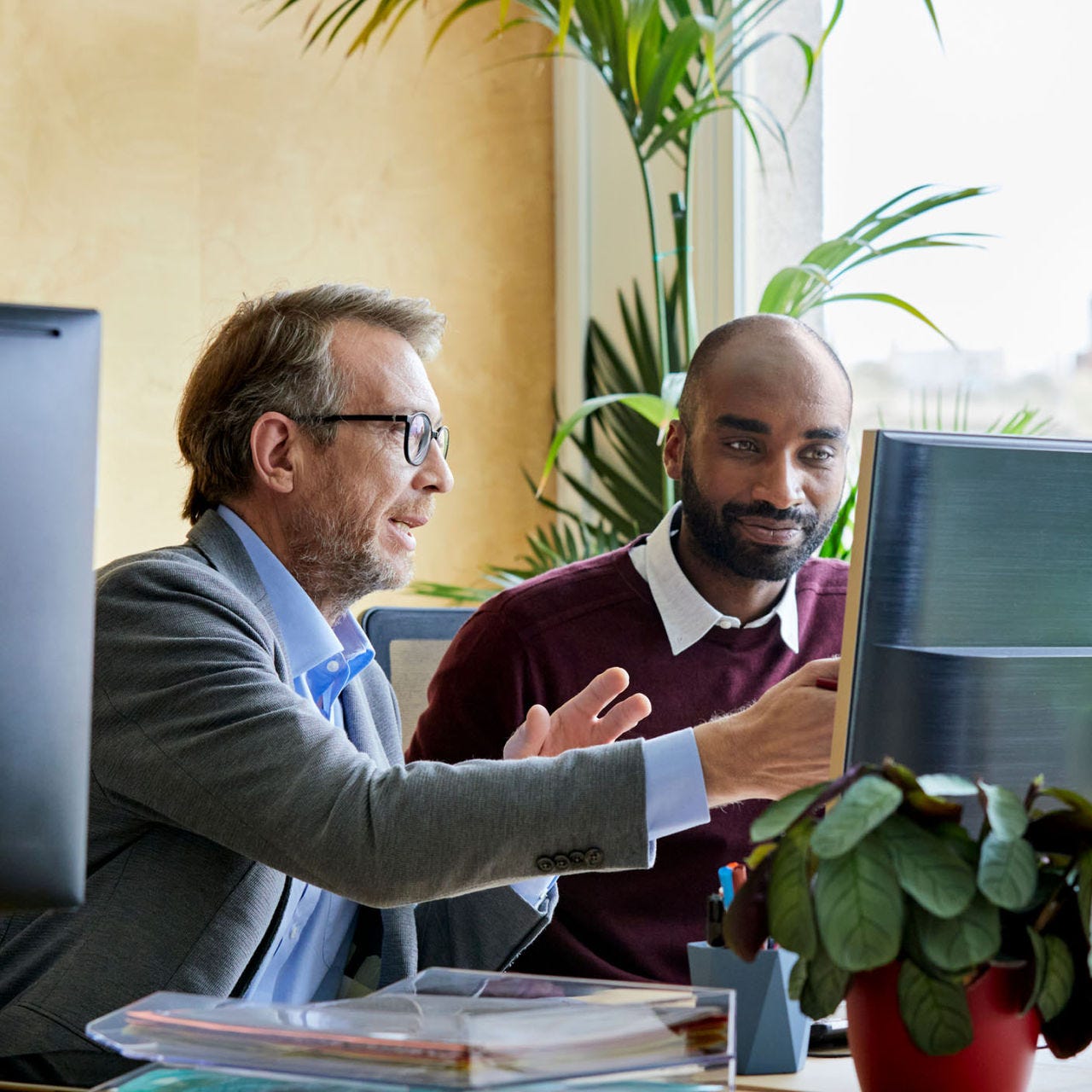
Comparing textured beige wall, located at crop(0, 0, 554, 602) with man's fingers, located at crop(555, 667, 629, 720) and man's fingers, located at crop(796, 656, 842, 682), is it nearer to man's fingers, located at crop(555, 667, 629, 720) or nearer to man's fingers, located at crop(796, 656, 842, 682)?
man's fingers, located at crop(555, 667, 629, 720)

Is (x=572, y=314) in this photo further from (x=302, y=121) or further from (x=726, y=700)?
(x=726, y=700)

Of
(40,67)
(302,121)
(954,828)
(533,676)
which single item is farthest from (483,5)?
(954,828)

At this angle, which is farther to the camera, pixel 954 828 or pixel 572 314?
pixel 572 314

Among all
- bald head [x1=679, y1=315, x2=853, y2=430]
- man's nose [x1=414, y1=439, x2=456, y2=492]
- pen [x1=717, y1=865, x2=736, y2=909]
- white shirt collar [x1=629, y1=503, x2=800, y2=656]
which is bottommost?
pen [x1=717, y1=865, x2=736, y2=909]

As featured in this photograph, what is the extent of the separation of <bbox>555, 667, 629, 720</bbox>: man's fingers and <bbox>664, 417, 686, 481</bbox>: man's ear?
0.74 m

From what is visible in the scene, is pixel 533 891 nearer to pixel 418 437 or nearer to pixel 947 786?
pixel 418 437

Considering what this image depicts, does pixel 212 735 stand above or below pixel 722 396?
below

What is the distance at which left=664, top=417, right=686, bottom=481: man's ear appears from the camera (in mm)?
2125

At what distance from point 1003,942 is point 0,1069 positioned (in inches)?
31.9

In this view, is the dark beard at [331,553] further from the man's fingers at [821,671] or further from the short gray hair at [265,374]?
the man's fingers at [821,671]

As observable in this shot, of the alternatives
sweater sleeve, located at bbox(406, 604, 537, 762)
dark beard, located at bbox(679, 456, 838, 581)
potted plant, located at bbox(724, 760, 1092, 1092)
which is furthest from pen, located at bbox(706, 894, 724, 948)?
dark beard, located at bbox(679, 456, 838, 581)

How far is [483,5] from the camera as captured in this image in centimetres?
343

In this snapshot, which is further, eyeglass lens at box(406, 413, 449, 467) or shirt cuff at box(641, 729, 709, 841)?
eyeglass lens at box(406, 413, 449, 467)

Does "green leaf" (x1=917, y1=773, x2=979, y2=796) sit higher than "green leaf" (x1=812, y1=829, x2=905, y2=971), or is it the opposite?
"green leaf" (x1=917, y1=773, x2=979, y2=796)
